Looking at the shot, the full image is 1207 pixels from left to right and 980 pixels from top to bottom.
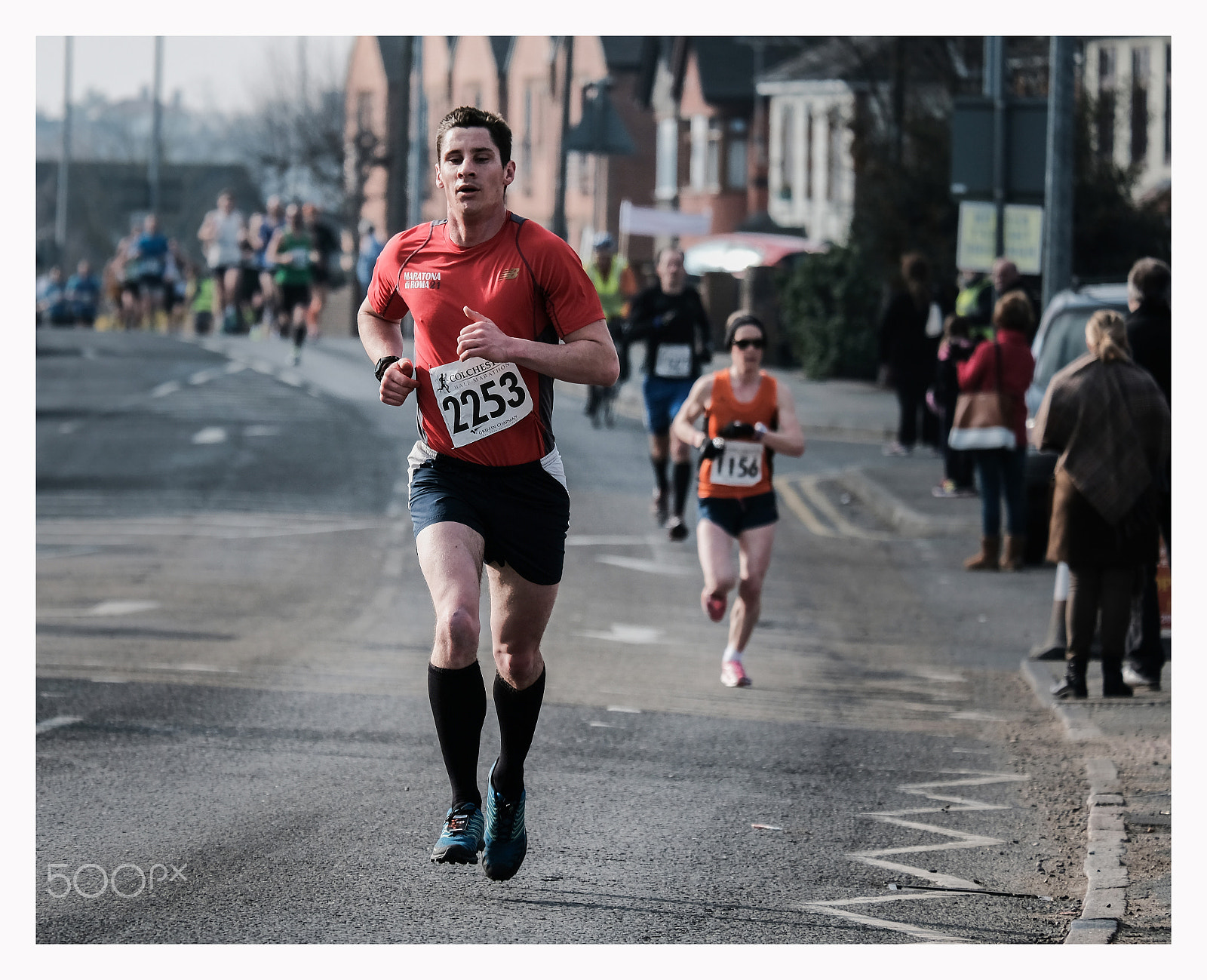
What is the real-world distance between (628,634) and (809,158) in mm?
40720

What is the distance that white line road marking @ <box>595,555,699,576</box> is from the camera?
634 inches

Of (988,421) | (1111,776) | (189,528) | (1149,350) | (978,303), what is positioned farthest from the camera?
(978,303)

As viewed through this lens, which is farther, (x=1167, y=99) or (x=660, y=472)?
(x=1167, y=99)

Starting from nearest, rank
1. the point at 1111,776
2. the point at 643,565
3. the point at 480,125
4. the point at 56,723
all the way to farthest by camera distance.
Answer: the point at 480,125
the point at 1111,776
the point at 56,723
the point at 643,565

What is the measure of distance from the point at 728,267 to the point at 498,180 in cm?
3607

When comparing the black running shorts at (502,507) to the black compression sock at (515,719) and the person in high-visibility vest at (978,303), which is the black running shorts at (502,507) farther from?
the person in high-visibility vest at (978,303)

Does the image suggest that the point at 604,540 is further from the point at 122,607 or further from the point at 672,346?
the point at 122,607

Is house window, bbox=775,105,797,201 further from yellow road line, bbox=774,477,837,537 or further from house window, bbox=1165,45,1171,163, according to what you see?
yellow road line, bbox=774,477,837,537

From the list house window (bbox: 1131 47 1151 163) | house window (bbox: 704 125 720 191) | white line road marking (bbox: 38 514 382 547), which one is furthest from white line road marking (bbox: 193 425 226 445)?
house window (bbox: 704 125 720 191)

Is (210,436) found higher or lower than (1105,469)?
lower

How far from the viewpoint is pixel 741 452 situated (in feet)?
35.0

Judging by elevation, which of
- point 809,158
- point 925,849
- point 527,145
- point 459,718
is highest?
point 527,145

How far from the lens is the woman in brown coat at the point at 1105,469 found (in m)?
10.0

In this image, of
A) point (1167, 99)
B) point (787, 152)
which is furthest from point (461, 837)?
point (787, 152)
